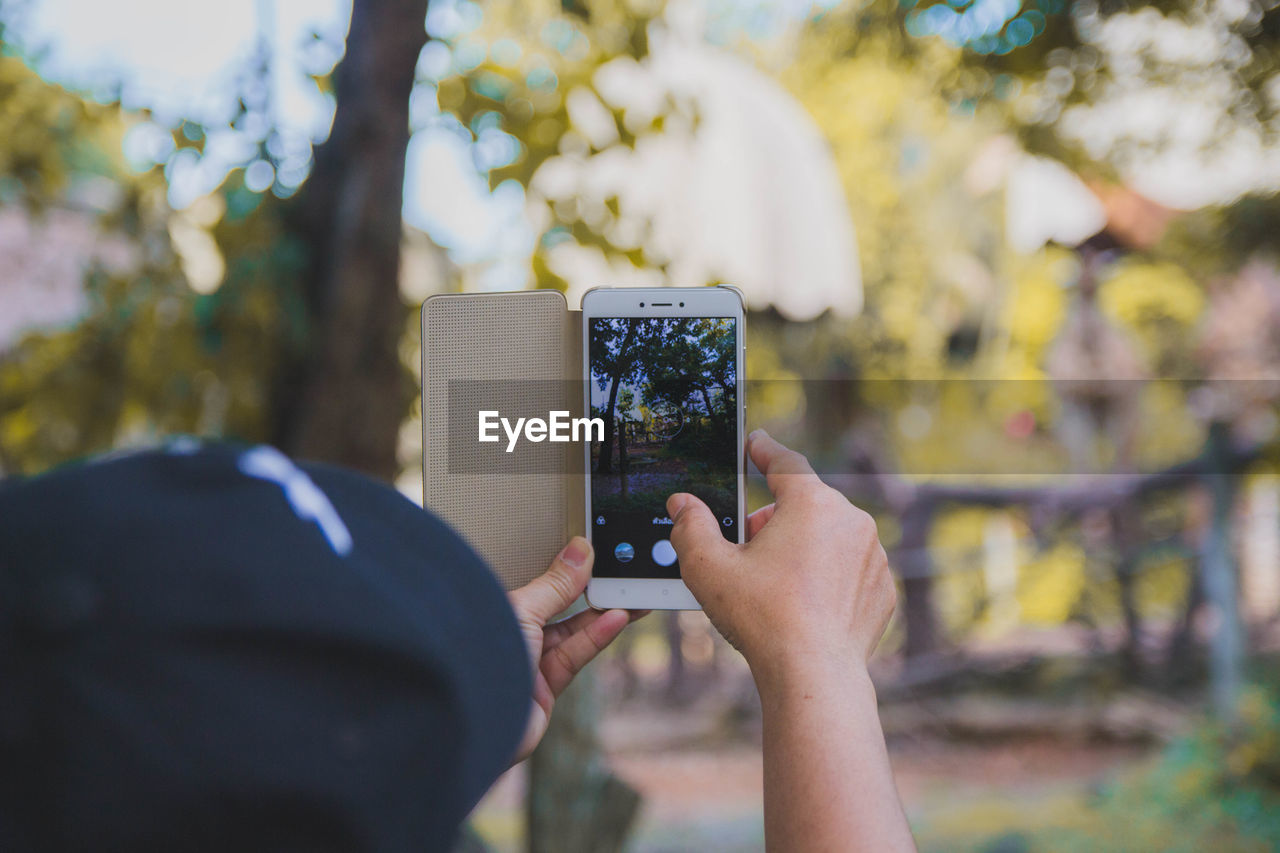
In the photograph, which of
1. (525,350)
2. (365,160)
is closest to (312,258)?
(365,160)

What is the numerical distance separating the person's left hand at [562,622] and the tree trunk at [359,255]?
105 centimetres

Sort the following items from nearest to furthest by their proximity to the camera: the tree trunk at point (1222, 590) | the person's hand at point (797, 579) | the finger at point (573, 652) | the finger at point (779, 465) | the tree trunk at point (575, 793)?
the person's hand at point (797, 579) → the finger at point (779, 465) → the finger at point (573, 652) → the tree trunk at point (575, 793) → the tree trunk at point (1222, 590)

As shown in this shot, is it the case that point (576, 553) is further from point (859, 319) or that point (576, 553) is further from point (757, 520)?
point (859, 319)

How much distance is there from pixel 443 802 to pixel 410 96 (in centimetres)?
178

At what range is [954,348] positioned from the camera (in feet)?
29.6

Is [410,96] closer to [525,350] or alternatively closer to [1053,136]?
[525,350]

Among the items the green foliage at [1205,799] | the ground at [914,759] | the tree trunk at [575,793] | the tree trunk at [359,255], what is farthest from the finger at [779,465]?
the green foliage at [1205,799]

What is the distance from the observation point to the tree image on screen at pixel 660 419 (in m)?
1.07

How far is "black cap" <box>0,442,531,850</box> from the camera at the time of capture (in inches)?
15.3

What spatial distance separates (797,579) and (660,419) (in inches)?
12.9

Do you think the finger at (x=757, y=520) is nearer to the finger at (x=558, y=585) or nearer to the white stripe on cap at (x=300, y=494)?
the finger at (x=558, y=585)

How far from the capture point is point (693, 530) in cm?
94

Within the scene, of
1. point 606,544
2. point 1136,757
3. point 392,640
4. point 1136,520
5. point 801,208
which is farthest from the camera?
point 1136,520

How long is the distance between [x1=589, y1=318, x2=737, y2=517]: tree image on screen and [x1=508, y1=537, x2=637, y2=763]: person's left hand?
0.08 meters
